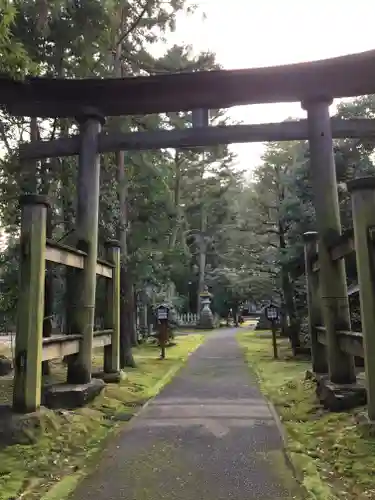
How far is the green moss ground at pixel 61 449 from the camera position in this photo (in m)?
3.51

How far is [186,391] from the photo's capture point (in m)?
7.92

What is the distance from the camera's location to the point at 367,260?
14.9 ft

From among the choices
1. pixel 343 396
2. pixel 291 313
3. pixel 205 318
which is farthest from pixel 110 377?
pixel 205 318

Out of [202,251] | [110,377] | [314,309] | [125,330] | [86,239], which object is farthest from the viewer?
[202,251]

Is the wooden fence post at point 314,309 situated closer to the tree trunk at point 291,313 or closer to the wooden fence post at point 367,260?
the wooden fence post at point 367,260

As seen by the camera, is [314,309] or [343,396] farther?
[314,309]

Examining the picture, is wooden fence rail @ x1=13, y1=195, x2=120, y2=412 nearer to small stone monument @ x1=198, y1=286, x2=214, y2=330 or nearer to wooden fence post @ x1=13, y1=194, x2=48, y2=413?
A: wooden fence post @ x1=13, y1=194, x2=48, y2=413

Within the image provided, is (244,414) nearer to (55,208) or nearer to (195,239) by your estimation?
(55,208)

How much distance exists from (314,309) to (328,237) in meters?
1.71

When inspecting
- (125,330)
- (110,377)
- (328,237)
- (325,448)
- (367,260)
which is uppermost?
(328,237)

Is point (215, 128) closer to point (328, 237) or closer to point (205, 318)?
point (328, 237)

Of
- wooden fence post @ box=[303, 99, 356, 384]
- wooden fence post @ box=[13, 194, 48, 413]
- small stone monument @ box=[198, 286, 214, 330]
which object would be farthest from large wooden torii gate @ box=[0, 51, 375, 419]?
small stone monument @ box=[198, 286, 214, 330]

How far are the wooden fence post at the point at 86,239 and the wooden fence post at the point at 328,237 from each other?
3.39 meters

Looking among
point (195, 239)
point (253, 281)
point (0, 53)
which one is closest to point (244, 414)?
point (0, 53)
